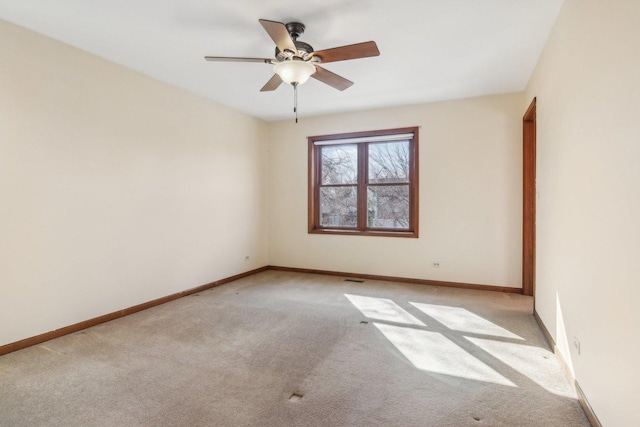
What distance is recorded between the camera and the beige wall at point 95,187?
104 inches

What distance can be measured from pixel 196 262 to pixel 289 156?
8.01 feet

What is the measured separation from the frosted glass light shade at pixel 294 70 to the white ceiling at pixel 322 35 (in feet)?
1.20

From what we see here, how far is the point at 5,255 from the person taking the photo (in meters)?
2.57

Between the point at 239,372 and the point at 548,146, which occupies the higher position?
the point at 548,146

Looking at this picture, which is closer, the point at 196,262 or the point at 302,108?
the point at 196,262

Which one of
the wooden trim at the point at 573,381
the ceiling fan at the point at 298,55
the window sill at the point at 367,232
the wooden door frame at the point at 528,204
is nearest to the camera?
the wooden trim at the point at 573,381

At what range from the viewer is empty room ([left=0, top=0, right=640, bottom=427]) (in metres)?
1.81

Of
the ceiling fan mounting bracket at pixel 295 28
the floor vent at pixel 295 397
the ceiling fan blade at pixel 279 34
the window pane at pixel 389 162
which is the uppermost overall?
the ceiling fan mounting bracket at pixel 295 28

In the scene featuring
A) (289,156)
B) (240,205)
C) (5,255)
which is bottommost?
(5,255)

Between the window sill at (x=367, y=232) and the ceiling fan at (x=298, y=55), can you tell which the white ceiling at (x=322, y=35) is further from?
the window sill at (x=367, y=232)

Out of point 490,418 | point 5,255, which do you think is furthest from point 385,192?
point 5,255

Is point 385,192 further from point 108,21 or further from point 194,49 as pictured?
point 108,21

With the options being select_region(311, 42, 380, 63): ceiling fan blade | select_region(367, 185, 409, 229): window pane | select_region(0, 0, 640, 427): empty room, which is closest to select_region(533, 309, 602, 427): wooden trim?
select_region(0, 0, 640, 427): empty room

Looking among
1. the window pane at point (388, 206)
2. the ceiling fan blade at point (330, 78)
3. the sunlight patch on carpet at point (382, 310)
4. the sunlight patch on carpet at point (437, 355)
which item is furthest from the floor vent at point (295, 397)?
the window pane at point (388, 206)
